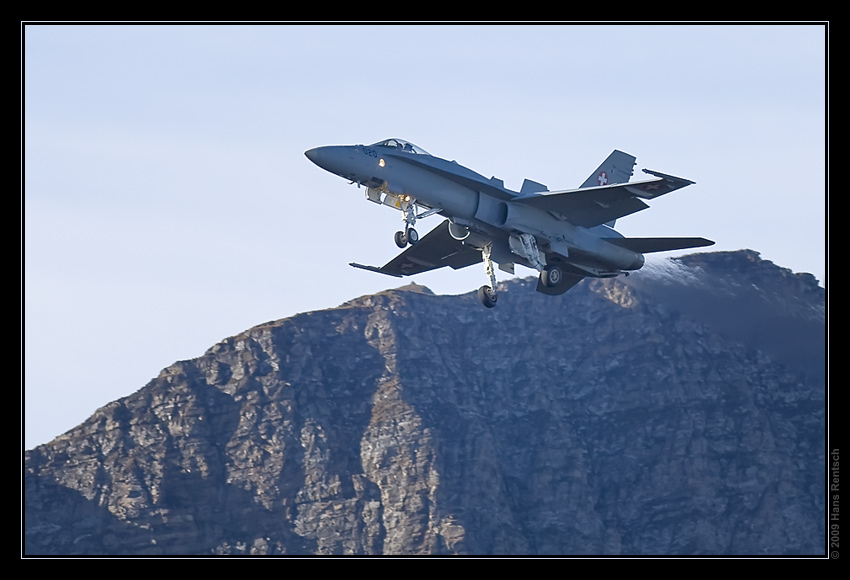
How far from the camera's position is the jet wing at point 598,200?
45844 mm

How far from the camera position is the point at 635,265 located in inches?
2003

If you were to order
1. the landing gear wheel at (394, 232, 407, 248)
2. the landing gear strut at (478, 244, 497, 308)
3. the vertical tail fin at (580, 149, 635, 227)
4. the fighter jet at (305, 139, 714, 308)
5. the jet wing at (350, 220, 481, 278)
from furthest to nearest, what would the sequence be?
the vertical tail fin at (580, 149, 635, 227) → the jet wing at (350, 220, 481, 278) → the landing gear strut at (478, 244, 497, 308) → the fighter jet at (305, 139, 714, 308) → the landing gear wheel at (394, 232, 407, 248)

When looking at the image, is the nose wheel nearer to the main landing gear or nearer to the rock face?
the main landing gear

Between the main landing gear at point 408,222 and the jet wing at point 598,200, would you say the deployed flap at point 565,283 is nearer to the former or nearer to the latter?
the jet wing at point 598,200

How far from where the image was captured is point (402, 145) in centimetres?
4550

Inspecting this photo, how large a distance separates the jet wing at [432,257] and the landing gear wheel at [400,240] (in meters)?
7.28

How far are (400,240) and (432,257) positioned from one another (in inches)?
352

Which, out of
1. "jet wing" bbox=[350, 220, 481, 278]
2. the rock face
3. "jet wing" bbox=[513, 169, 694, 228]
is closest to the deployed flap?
"jet wing" bbox=[513, 169, 694, 228]

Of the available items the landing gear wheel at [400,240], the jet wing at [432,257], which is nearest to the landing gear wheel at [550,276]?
the jet wing at [432,257]

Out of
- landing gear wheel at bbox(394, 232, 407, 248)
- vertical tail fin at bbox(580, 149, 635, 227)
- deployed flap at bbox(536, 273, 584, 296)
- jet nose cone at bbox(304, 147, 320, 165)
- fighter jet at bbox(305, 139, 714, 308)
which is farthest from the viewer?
vertical tail fin at bbox(580, 149, 635, 227)

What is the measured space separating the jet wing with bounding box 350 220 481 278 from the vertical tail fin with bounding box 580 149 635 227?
5.70 m

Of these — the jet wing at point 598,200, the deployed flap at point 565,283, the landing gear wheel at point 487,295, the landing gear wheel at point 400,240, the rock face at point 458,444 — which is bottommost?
the rock face at point 458,444

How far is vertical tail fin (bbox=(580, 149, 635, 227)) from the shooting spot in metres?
54.2
